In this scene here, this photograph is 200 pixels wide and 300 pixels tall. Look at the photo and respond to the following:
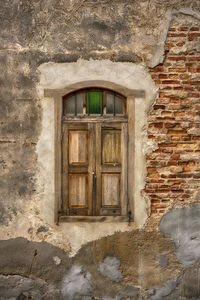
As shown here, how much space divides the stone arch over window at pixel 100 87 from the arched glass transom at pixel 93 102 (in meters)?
0.12

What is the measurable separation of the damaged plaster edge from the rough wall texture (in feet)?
0.04

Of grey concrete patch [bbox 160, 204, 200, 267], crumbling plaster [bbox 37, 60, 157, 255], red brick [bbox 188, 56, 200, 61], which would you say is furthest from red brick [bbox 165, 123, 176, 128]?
grey concrete patch [bbox 160, 204, 200, 267]

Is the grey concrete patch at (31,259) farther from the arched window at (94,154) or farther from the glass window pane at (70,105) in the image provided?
the glass window pane at (70,105)

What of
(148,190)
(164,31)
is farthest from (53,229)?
(164,31)

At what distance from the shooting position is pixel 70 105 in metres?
3.78

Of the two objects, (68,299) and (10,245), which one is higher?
(10,245)

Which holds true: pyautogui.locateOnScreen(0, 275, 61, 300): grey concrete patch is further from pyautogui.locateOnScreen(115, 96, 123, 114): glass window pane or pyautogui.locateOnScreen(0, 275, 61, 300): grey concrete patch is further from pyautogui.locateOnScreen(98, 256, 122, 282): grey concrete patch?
pyautogui.locateOnScreen(115, 96, 123, 114): glass window pane

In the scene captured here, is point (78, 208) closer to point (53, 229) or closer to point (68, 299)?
point (53, 229)

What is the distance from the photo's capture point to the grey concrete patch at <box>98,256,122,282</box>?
11.9 feet

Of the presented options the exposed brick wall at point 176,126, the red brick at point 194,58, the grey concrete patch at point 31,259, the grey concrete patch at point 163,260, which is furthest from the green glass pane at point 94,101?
the grey concrete patch at point 163,260

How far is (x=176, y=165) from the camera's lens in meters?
3.66

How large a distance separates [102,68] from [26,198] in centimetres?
195

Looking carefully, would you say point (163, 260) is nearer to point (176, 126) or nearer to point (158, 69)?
point (176, 126)

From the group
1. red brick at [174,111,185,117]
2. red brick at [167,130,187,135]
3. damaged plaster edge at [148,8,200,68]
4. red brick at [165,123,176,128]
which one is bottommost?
red brick at [167,130,187,135]
